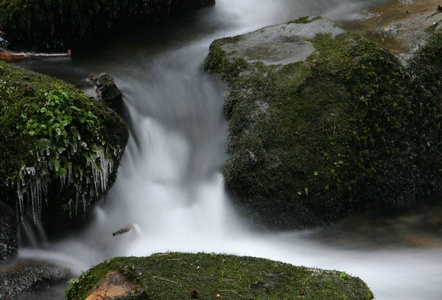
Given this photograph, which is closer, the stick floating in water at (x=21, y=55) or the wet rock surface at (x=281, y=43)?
the wet rock surface at (x=281, y=43)

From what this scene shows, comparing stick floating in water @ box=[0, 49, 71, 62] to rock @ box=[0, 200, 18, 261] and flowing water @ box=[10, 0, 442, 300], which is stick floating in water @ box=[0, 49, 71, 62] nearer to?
flowing water @ box=[10, 0, 442, 300]

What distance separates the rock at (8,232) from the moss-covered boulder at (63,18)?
3187 millimetres

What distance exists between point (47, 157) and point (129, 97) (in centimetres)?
197

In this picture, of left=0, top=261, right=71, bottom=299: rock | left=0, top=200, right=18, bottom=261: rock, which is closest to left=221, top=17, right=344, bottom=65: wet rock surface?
left=0, top=200, right=18, bottom=261: rock

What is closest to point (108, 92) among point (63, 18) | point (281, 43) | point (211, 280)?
point (63, 18)

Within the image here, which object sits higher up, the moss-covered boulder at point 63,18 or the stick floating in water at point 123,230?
the moss-covered boulder at point 63,18

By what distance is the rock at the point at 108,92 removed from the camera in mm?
6477

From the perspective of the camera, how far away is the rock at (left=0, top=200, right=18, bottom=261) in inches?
197

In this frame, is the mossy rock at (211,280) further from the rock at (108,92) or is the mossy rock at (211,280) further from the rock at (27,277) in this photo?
the rock at (108,92)

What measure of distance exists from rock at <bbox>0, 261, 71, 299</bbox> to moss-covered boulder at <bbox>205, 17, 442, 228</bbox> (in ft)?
6.94

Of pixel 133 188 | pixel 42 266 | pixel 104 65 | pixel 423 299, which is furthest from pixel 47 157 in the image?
pixel 423 299

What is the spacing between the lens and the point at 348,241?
5941 mm

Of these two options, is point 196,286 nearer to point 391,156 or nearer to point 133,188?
point 133,188

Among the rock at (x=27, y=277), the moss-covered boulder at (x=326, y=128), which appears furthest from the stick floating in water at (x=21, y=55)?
the rock at (x=27, y=277)
